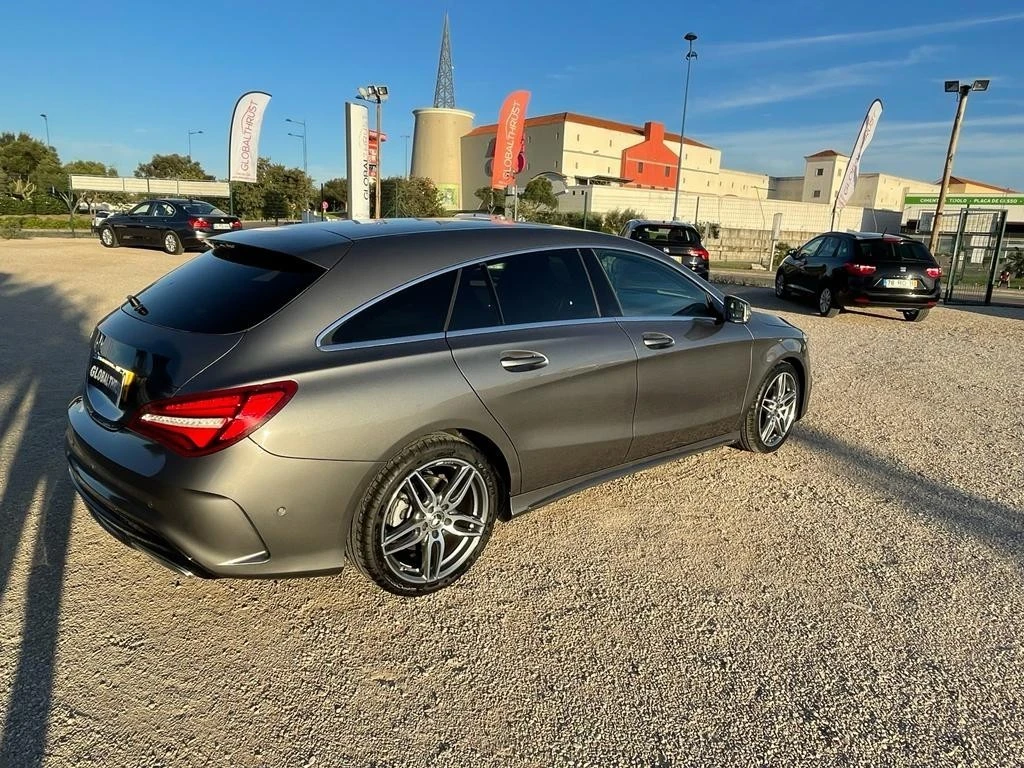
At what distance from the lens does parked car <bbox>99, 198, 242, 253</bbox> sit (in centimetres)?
1827

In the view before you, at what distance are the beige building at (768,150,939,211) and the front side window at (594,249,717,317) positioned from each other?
306 feet

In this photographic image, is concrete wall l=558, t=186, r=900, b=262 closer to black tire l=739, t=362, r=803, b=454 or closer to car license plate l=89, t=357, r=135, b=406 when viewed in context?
black tire l=739, t=362, r=803, b=454

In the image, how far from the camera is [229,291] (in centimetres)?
281

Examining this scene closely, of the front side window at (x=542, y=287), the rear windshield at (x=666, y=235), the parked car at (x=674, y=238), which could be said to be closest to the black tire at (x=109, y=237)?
the parked car at (x=674, y=238)

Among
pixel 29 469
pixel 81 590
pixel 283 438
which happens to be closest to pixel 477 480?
pixel 283 438

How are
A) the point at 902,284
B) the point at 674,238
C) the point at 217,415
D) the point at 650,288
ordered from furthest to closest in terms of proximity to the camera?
the point at 674,238
the point at 902,284
the point at 650,288
the point at 217,415

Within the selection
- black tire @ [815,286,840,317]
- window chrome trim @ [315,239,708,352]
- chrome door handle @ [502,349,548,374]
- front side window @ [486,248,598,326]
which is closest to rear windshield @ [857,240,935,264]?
black tire @ [815,286,840,317]

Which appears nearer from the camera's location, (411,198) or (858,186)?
(411,198)

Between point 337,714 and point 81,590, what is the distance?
1435 mm

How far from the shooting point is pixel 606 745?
A: 2203 mm

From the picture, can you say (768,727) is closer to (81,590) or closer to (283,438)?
(283,438)

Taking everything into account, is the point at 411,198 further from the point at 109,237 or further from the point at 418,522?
the point at 418,522

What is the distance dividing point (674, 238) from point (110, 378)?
42.6 feet

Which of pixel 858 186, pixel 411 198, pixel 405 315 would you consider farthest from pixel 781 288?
pixel 858 186
